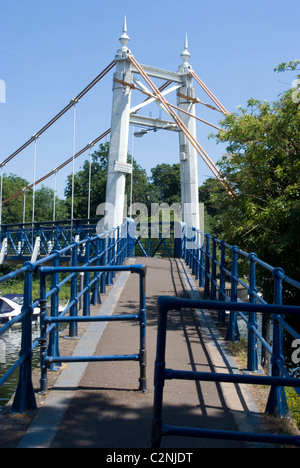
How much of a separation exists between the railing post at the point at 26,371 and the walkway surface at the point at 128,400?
126 millimetres

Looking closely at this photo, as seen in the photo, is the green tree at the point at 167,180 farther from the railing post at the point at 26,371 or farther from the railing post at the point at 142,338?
the railing post at the point at 26,371

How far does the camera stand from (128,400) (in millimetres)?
3992

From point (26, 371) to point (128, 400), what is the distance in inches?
31.1

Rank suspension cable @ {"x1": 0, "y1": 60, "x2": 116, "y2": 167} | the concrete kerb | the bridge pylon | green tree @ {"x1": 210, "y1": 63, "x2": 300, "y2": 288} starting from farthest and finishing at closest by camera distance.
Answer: suspension cable @ {"x1": 0, "y1": 60, "x2": 116, "y2": 167} < the bridge pylon < green tree @ {"x1": 210, "y1": 63, "x2": 300, "y2": 288} < the concrete kerb

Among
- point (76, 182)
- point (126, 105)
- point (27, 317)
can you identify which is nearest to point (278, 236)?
point (27, 317)

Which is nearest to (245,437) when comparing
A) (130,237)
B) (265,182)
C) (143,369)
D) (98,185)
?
(143,369)

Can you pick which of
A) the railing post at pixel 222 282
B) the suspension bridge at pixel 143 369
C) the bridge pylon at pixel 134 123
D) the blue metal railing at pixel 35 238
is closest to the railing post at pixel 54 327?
the suspension bridge at pixel 143 369

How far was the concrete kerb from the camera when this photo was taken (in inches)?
129

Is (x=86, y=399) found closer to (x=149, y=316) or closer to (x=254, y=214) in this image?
(x=149, y=316)

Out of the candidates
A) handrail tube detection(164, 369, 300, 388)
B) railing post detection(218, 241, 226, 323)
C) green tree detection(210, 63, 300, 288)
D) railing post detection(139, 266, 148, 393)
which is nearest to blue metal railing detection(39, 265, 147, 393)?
railing post detection(139, 266, 148, 393)

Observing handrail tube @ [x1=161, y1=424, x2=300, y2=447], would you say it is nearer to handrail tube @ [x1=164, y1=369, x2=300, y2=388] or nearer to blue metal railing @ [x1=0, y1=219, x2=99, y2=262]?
handrail tube @ [x1=164, y1=369, x2=300, y2=388]

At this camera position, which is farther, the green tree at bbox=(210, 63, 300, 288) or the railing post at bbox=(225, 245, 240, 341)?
the green tree at bbox=(210, 63, 300, 288)

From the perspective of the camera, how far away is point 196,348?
18.4 feet

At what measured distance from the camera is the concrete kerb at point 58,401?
327 cm
